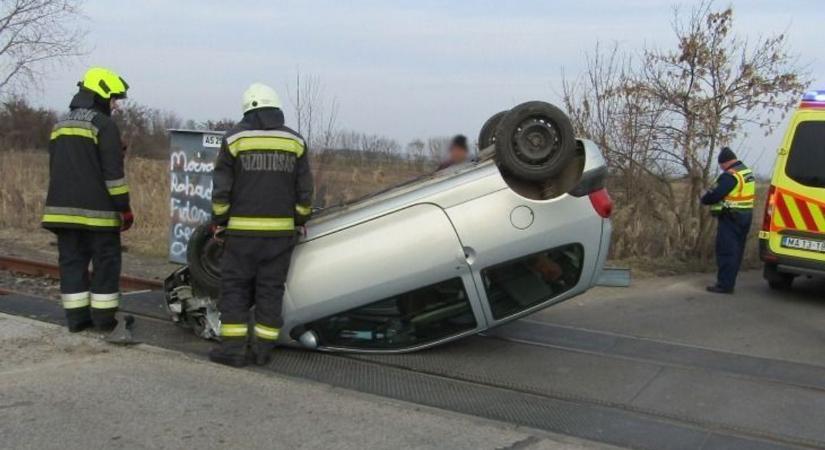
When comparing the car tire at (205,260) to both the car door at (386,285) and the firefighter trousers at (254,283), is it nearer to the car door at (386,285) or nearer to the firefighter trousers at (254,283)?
the firefighter trousers at (254,283)

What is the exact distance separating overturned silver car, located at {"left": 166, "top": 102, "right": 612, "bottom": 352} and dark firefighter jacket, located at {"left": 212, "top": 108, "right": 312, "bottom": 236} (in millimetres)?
359

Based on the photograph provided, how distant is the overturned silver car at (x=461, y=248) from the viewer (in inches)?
198

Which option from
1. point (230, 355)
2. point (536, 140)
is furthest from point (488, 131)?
point (230, 355)

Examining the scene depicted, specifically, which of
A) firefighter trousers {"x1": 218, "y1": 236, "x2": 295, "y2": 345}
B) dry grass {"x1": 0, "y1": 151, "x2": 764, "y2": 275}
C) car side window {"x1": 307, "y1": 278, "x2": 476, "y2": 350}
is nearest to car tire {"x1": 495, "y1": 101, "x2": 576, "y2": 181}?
Result: car side window {"x1": 307, "y1": 278, "x2": 476, "y2": 350}

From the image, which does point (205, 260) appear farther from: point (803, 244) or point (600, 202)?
point (803, 244)

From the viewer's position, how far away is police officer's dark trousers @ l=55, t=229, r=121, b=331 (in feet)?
19.1

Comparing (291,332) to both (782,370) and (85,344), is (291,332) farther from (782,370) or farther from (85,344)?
(782,370)

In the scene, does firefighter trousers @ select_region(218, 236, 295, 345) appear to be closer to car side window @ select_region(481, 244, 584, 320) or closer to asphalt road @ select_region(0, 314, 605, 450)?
asphalt road @ select_region(0, 314, 605, 450)

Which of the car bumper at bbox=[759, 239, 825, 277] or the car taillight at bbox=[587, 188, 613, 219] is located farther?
the car bumper at bbox=[759, 239, 825, 277]

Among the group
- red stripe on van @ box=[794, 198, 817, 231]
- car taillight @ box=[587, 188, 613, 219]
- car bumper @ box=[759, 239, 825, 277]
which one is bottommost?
car bumper @ box=[759, 239, 825, 277]

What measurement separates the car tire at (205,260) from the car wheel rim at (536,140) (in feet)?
7.62

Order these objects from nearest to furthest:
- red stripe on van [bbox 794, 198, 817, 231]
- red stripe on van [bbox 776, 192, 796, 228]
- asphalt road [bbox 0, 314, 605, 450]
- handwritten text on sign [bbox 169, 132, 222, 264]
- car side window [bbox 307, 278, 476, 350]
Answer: asphalt road [bbox 0, 314, 605, 450] → car side window [bbox 307, 278, 476, 350] → handwritten text on sign [bbox 169, 132, 222, 264] → red stripe on van [bbox 794, 198, 817, 231] → red stripe on van [bbox 776, 192, 796, 228]

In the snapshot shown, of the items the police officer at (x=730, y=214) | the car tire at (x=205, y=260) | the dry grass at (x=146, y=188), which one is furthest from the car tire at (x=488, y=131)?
the police officer at (x=730, y=214)

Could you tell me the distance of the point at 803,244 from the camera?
848 cm
